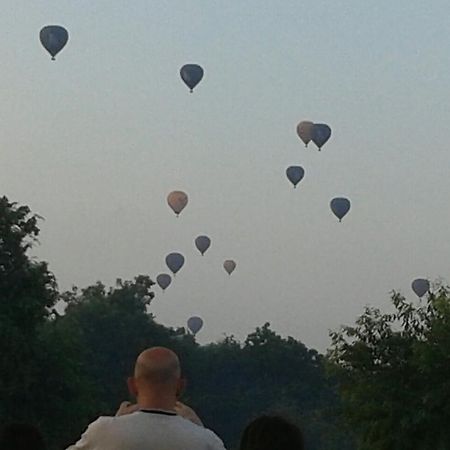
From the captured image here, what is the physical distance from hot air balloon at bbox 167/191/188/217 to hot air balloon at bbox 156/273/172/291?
13565mm

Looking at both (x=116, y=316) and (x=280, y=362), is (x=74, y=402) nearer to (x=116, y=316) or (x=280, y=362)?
(x=116, y=316)

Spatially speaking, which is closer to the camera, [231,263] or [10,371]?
[10,371]

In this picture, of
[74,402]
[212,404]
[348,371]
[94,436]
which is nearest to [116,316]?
[212,404]

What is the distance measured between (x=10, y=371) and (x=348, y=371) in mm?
11977

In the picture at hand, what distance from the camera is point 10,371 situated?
4484cm

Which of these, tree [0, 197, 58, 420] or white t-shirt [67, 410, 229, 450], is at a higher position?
tree [0, 197, 58, 420]

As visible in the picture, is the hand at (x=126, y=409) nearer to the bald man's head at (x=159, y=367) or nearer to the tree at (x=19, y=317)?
the bald man's head at (x=159, y=367)

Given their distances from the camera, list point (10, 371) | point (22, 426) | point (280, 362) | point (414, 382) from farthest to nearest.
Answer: point (280, 362), point (10, 371), point (414, 382), point (22, 426)

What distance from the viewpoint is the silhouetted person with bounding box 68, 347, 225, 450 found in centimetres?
686

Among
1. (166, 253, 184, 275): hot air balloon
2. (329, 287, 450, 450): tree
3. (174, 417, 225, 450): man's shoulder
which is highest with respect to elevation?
(166, 253, 184, 275): hot air balloon

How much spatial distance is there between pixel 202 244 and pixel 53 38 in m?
16.9

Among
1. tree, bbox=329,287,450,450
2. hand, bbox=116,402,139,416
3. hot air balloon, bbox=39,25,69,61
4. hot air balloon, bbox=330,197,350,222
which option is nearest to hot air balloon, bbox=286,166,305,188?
hot air balloon, bbox=330,197,350,222

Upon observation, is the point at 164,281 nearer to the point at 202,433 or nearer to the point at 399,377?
the point at 399,377

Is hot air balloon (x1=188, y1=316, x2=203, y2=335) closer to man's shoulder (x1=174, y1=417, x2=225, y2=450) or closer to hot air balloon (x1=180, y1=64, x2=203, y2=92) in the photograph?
hot air balloon (x1=180, y1=64, x2=203, y2=92)
